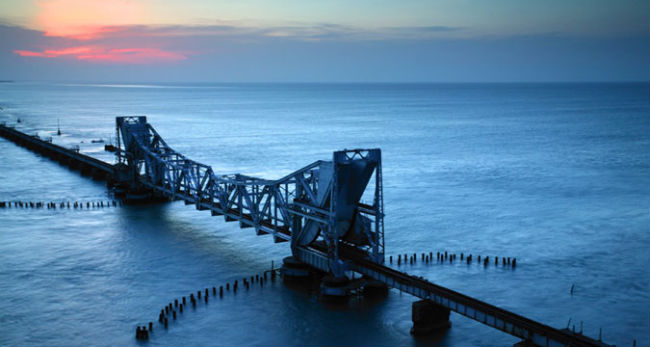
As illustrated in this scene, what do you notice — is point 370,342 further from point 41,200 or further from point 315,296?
point 41,200

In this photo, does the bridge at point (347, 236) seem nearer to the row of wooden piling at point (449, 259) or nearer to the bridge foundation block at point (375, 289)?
the bridge foundation block at point (375, 289)

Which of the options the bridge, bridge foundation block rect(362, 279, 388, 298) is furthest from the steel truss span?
bridge foundation block rect(362, 279, 388, 298)

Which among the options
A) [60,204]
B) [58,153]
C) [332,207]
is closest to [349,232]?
[332,207]

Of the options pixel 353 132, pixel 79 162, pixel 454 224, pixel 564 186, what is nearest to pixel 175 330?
pixel 454 224

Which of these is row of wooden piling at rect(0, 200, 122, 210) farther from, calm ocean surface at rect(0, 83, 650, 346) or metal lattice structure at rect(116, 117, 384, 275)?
metal lattice structure at rect(116, 117, 384, 275)

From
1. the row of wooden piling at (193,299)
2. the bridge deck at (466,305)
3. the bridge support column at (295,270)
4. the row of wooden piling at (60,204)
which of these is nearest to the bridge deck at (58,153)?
the row of wooden piling at (60,204)

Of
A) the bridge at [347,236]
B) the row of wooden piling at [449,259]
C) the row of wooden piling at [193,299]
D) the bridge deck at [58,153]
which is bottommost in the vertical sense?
the row of wooden piling at [193,299]

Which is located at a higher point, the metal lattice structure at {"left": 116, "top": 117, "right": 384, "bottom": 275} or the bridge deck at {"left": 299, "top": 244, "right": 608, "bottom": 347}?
the metal lattice structure at {"left": 116, "top": 117, "right": 384, "bottom": 275}
